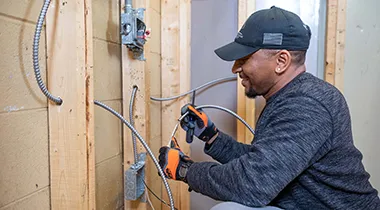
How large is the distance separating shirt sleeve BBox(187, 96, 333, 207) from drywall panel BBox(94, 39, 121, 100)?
633 millimetres

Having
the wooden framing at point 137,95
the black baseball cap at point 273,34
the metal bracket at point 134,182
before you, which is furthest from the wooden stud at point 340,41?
the metal bracket at point 134,182

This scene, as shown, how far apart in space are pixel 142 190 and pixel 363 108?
1563 millimetres

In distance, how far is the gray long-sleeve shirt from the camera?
3.05ft

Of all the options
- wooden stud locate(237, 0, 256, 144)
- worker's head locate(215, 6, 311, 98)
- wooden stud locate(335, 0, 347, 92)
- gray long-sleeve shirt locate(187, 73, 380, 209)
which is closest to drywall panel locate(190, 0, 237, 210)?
wooden stud locate(237, 0, 256, 144)

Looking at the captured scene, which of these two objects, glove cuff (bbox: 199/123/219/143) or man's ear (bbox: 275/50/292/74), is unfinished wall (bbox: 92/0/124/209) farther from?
man's ear (bbox: 275/50/292/74)

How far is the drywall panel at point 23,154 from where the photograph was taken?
754 millimetres

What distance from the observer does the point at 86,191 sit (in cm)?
93

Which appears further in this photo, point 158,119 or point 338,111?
point 158,119

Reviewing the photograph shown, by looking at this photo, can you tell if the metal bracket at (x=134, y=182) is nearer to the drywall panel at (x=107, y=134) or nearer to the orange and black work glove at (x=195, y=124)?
the drywall panel at (x=107, y=134)

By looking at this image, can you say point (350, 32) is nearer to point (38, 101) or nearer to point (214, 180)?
point (214, 180)

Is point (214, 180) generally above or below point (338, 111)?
below

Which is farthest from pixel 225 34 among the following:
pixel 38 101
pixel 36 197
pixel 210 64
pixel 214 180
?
pixel 36 197

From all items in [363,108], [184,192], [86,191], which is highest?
[363,108]

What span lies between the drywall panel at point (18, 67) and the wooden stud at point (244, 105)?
51.2 inches
